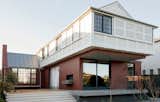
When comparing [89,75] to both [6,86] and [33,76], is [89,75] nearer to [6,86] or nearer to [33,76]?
[6,86]

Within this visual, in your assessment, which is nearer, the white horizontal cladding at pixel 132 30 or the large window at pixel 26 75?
the white horizontal cladding at pixel 132 30

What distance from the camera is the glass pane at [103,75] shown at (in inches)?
799

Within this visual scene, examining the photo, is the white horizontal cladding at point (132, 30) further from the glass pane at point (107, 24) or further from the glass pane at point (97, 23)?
the glass pane at point (97, 23)

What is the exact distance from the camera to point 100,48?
16.5m

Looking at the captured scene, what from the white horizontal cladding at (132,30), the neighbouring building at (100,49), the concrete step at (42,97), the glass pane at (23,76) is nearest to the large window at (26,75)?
the glass pane at (23,76)

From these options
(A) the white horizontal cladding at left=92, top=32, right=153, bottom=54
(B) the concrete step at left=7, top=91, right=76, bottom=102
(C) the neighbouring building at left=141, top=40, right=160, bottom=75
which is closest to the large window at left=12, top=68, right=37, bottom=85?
(B) the concrete step at left=7, top=91, right=76, bottom=102

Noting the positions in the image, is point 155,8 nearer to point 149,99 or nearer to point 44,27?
point 149,99

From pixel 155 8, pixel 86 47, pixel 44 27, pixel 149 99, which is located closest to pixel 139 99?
pixel 149 99

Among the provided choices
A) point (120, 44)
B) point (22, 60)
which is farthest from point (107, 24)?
point (22, 60)

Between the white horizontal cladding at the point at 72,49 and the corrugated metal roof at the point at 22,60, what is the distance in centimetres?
405

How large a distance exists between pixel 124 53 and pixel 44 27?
10.5 meters

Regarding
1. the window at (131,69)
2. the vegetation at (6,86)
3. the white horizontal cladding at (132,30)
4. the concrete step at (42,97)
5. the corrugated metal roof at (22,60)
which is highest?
the white horizontal cladding at (132,30)

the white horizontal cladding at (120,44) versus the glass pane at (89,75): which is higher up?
the white horizontal cladding at (120,44)

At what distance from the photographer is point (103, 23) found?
1688 centimetres
